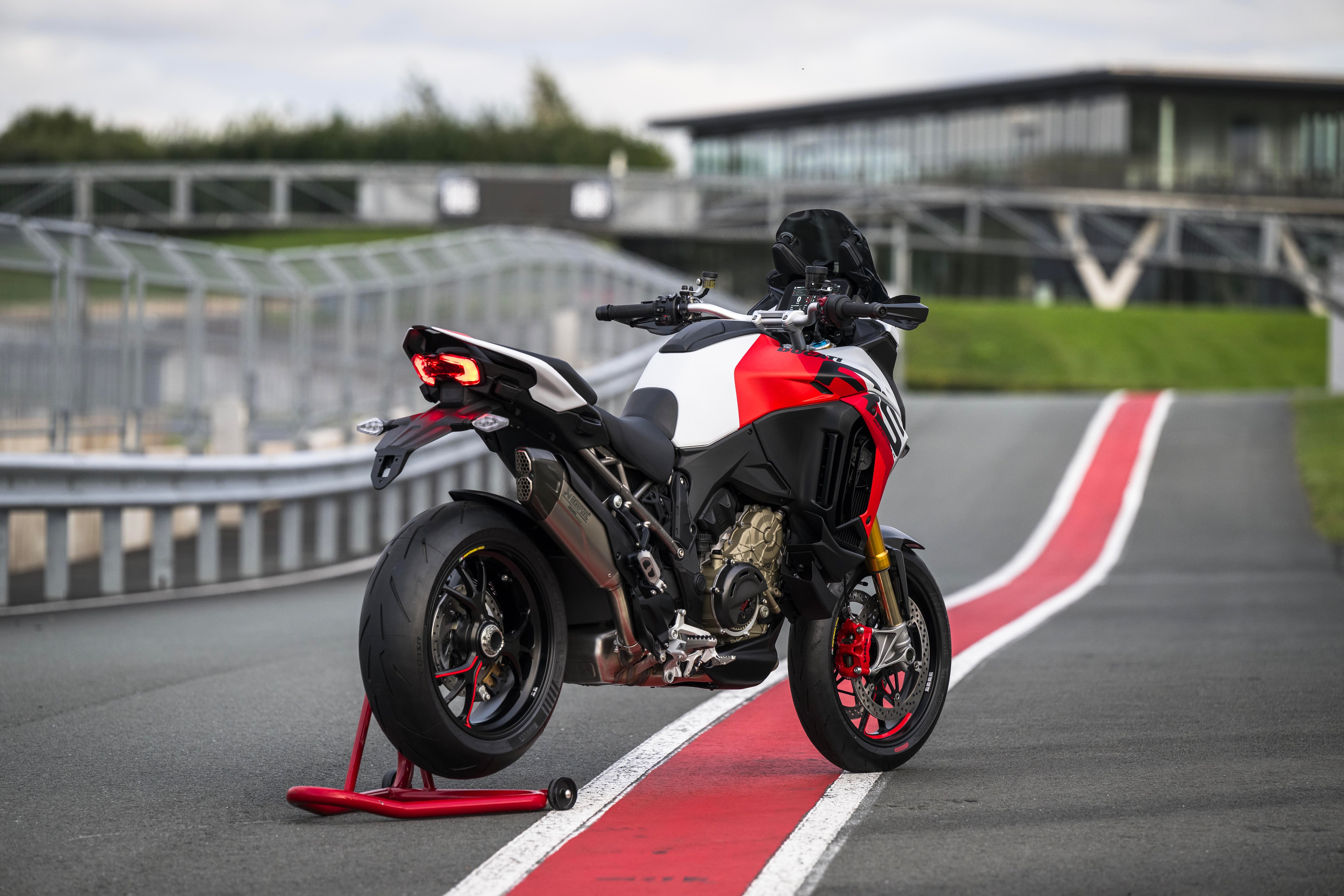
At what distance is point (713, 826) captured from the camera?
491 cm

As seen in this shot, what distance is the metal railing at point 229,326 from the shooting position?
13125 millimetres

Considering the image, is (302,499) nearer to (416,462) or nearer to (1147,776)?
(416,462)

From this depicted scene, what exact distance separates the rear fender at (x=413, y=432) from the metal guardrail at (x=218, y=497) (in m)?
3.98

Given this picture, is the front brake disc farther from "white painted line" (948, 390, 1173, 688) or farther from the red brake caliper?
"white painted line" (948, 390, 1173, 688)

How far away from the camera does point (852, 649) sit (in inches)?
225

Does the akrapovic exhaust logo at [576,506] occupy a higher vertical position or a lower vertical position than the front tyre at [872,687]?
higher

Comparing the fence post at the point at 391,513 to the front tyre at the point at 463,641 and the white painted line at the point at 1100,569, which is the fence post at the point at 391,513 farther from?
the front tyre at the point at 463,641

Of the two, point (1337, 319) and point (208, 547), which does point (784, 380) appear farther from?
point (1337, 319)

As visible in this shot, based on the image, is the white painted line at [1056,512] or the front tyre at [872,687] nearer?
the front tyre at [872,687]

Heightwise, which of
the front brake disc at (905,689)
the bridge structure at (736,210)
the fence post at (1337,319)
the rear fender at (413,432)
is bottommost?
the front brake disc at (905,689)

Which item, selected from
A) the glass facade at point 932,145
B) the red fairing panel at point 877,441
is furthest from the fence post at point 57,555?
the glass facade at point 932,145

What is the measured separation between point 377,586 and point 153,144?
81.0 metres

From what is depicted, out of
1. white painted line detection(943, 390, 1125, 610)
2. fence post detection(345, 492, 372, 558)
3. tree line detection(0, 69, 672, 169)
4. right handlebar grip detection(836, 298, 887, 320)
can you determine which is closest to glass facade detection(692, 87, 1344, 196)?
tree line detection(0, 69, 672, 169)

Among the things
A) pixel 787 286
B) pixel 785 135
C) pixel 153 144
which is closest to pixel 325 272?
pixel 787 286
